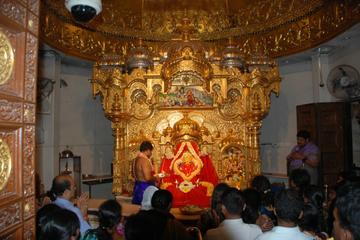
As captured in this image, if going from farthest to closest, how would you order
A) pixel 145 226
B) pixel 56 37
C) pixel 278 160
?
pixel 278 160
pixel 56 37
pixel 145 226

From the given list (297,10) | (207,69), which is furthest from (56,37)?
(297,10)

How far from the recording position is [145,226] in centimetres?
274

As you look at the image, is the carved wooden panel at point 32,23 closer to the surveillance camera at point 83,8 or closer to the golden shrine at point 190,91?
the surveillance camera at point 83,8

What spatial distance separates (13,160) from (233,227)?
1738 millimetres

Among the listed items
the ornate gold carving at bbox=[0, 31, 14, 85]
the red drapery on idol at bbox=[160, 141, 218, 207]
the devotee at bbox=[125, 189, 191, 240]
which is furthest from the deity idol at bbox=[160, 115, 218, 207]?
the ornate gold carving at bbox=[0, 31, 14, 85]

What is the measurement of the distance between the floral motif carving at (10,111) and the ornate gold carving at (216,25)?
5.37 m

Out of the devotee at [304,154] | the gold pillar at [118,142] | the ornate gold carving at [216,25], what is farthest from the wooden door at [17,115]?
the gold pillar at [118,142]

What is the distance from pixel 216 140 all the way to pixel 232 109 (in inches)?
34.8

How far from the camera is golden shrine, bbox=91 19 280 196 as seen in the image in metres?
8.23

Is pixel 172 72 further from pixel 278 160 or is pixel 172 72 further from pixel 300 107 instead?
pixel 278 160

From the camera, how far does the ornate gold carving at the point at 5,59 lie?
2.10 m

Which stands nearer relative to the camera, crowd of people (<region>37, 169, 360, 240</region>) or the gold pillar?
crowd of people (<region>37, 169, 360, 240</region>)

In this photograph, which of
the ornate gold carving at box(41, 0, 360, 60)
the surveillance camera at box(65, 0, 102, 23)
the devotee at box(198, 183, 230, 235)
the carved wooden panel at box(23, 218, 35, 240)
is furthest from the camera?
the ornate gold carving at box(41, 0, 360, 60)

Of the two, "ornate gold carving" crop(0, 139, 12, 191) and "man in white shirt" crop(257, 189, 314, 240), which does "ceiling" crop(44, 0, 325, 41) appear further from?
"man in white shirt" crop(257, 189, 314, 240)
